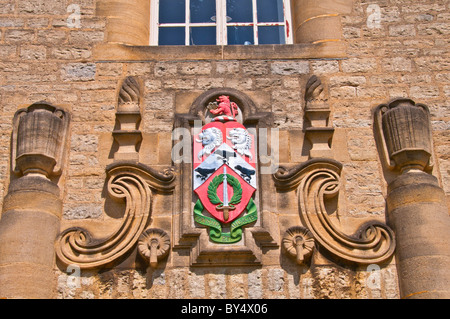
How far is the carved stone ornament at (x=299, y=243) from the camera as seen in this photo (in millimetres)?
5445

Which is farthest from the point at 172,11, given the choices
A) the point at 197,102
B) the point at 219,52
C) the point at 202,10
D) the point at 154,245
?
the point at 154,245

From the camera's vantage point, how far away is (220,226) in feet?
18.1

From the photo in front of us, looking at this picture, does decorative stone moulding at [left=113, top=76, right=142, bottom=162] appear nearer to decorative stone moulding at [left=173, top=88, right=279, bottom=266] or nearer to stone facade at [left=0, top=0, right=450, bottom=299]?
stone facade at [left=0, top=0, right=450, bottom=299]

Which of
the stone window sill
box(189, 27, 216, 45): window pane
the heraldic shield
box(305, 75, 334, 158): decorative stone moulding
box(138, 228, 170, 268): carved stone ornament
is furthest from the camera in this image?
box(189, 27, 216, 45): window pane

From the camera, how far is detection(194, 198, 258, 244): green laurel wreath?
5.49m

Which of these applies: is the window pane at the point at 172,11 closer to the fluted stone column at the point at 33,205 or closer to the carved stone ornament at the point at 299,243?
the fluted stone column at the point at 33,205

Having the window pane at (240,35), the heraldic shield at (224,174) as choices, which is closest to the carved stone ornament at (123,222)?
the heraldic shield at (224,174)

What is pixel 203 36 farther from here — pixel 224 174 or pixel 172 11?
pixel 224 174

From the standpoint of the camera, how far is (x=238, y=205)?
221 inches

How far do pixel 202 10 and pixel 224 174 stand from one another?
2.10m

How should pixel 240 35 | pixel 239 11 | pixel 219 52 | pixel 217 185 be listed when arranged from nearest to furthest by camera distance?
1. pixel 217 185
2. pixel 219 52
3. pixel 240 35
4. pixel 239 11

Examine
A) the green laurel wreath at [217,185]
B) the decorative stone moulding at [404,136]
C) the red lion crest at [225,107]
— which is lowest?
the green laurel wreath at [217,185]

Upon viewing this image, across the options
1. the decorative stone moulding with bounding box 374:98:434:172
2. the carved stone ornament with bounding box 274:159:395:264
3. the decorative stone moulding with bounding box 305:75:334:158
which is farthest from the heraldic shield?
the decorative stone moulding with bounding box 374:98:434:172
